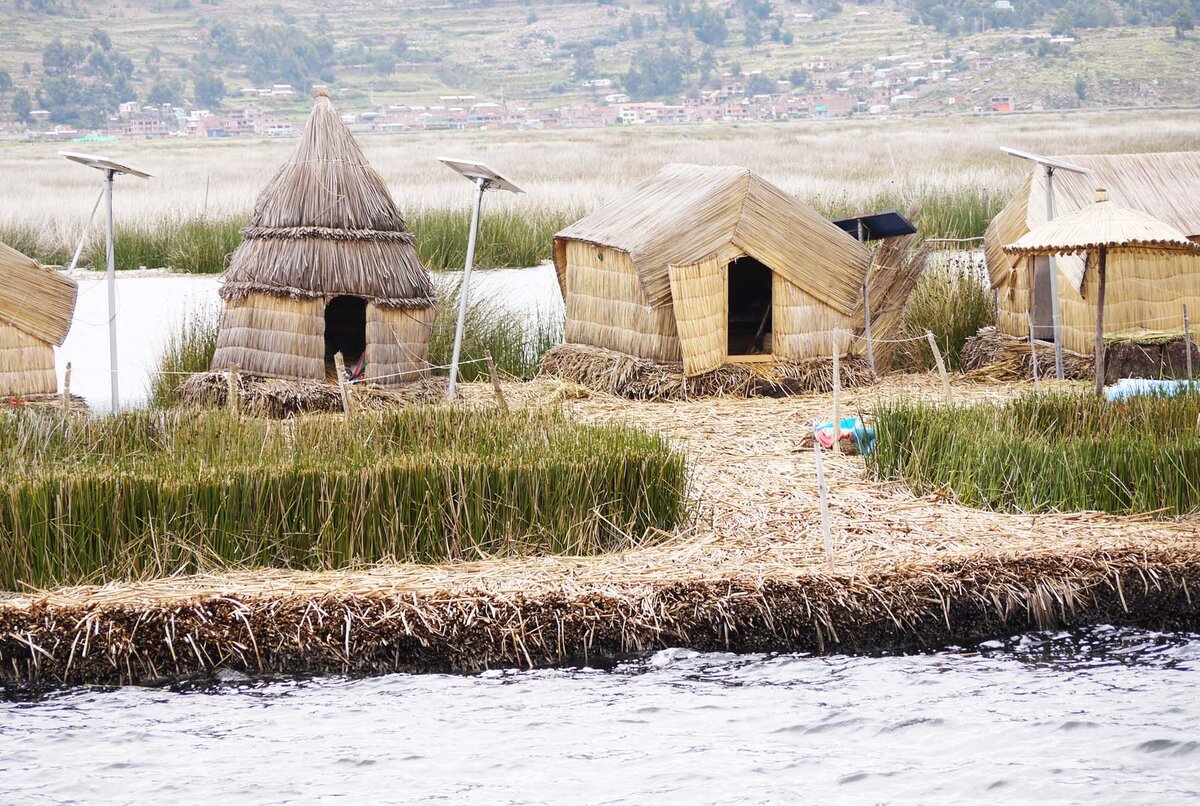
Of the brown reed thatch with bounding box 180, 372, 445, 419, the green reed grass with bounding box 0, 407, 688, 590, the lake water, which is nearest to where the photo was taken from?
the green reed grass with bounding box 0, 407, 688, 590

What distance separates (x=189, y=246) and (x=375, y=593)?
39.8ft

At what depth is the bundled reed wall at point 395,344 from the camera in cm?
1035

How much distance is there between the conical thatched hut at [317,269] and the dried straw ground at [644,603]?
357 cm

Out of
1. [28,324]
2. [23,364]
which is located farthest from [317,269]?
[23,364]

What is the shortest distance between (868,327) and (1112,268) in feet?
5.83

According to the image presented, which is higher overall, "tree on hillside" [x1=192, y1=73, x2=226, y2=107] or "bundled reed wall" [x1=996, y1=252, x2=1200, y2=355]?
"tree on hillside" [x1=192, y1=73, x2=226, y2=107]

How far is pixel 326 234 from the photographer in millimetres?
10094

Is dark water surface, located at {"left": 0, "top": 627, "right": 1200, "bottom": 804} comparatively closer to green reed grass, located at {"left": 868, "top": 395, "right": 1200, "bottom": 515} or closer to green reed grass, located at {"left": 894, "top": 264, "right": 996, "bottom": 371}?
green reed grass, located at {"left": 868, "top": 395, "right": 1200, "bottom": 515}

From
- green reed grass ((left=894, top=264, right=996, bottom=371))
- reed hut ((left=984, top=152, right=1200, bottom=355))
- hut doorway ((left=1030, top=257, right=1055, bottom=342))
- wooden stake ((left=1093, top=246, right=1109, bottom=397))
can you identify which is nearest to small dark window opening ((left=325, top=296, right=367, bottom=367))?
green reed grass ((left=894, top=264, right=996, bottom=371))

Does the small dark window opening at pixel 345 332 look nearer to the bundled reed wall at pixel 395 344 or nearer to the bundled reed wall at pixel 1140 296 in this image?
the bundled reed wall at pixel 395 344

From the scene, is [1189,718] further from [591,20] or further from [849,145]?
[591,20]

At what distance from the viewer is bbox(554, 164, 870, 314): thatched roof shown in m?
10.7

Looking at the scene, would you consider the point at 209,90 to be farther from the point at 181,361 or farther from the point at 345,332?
the point at 181,361

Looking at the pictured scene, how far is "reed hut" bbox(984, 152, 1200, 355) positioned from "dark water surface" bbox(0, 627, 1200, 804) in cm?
488
